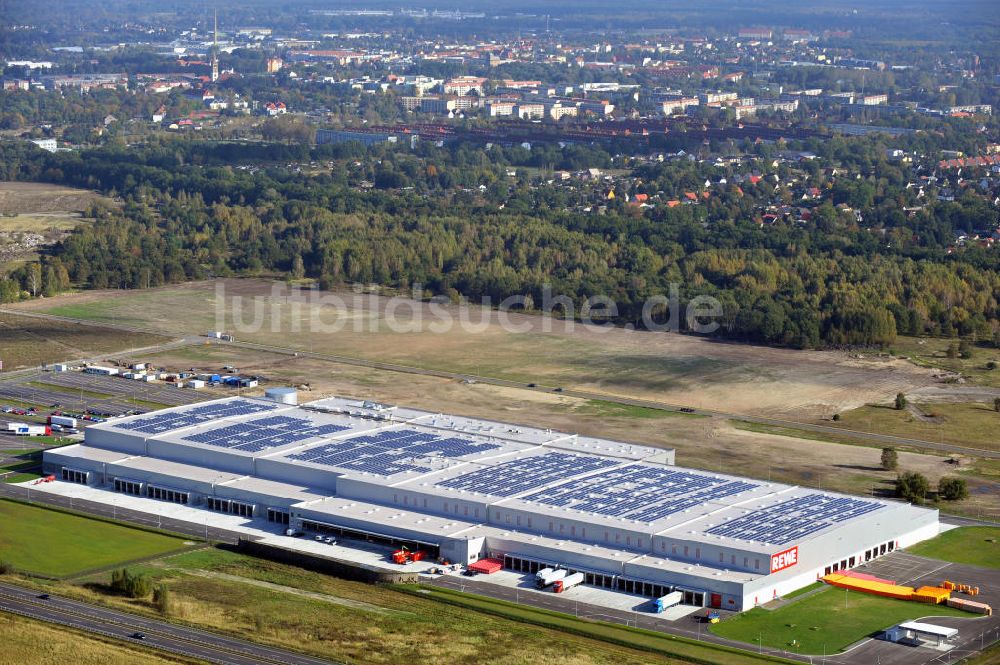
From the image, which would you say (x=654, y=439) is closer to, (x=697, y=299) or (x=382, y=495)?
(x=382, y=495)

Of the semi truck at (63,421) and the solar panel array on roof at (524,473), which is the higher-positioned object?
the solar panel array on roof at (524,473)

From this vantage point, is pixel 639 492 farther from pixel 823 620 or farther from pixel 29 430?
pixel 29 430

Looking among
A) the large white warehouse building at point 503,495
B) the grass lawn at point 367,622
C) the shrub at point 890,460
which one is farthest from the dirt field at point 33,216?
the shrub at point 890,460

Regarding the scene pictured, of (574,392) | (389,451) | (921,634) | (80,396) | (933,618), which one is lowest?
(80,396)

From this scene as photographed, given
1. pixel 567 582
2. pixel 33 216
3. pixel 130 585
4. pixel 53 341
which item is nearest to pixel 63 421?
pixel 53 341

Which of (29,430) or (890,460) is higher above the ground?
(890,460)

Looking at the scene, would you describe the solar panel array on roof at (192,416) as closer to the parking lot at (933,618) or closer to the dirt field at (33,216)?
the parking lot at (933,618)
